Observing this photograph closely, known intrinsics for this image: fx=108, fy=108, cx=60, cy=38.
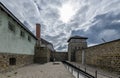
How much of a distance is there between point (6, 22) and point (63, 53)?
23.3 m

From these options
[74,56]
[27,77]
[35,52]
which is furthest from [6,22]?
[74,56]

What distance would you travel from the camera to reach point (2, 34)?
7406 millimetres

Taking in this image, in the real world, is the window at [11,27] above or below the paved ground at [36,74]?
above

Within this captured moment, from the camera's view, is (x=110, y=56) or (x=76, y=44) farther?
(x=76, y=44)

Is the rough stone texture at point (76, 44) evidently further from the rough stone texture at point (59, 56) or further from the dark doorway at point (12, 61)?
the dark doorway at point (12, 61)

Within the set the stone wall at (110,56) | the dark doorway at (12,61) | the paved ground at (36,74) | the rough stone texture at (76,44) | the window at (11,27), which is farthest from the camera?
the rough stone texture at (76,44)

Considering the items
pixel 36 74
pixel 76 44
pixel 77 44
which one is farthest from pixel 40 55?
pixel 77 44

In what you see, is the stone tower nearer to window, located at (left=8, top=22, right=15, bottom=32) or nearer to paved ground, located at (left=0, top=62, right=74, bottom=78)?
paved ground, located at (left=0, top=62, right=74, bottom=78)

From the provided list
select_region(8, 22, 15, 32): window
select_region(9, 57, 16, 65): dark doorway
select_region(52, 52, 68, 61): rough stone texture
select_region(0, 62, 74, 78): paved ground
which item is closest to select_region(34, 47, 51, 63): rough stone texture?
select_region(9, 57, 16, 65): dark doorway

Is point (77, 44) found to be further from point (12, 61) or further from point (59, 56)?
point (12, 61)

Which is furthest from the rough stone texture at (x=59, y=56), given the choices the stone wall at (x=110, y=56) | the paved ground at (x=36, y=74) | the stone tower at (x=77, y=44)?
the paved ground at (x=36, y=74)

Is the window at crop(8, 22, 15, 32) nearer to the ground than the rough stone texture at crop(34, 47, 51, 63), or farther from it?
farther from it

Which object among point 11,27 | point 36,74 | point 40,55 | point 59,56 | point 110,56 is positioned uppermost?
point 11,27

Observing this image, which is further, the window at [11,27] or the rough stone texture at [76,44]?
the rough stone texture at [76,44]
